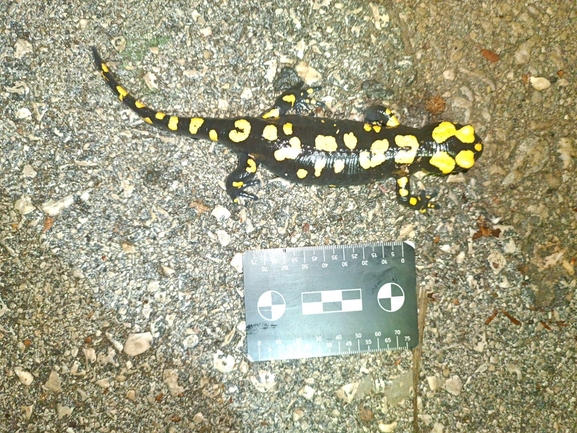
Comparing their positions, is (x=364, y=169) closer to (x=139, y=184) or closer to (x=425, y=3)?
(x=425, y=3)

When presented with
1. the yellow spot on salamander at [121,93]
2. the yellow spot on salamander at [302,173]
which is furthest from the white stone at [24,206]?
the yellow spot on salamander at [302,173]

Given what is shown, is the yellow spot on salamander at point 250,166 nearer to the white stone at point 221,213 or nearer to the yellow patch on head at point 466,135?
the white stone at point 221,213

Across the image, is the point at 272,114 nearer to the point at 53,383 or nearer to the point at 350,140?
the point at 350,140

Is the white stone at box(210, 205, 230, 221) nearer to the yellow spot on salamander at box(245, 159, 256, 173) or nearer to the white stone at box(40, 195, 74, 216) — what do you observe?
the yellow spot on salamander at box(245, 159, 256, 173)

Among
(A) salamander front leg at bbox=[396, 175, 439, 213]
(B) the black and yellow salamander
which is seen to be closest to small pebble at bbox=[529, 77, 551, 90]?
(B) the black and yellow salamander

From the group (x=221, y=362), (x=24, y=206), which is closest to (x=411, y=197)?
(x=221, y=362)

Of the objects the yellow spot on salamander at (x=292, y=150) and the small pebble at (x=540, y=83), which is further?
the small pebble at (x=540, y=83)

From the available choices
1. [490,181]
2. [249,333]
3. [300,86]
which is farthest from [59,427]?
[490,181]
